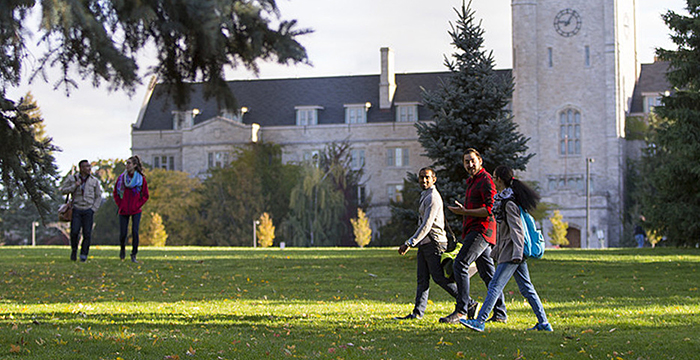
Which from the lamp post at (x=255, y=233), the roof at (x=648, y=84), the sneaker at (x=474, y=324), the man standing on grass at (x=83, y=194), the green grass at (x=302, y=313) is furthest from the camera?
the roof at (x=648, y=84)

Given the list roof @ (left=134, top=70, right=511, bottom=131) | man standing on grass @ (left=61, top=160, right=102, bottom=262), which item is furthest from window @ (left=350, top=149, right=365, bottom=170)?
man standing on grass @ (left=61, top=160, right=102, bottom=262)

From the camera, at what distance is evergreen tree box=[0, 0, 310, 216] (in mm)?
6871

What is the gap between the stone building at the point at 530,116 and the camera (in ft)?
230

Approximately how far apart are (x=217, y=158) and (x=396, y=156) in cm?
1428

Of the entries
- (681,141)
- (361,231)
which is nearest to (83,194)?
(681,141)

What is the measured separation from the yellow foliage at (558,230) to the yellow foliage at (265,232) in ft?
60.8

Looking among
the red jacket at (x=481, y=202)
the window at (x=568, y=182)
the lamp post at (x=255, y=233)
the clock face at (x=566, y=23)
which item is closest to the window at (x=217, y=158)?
the lamp post at (x=255, y=233)

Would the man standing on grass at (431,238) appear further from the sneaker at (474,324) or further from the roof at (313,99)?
the roof at (313,99)

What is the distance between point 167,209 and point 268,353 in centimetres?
5972

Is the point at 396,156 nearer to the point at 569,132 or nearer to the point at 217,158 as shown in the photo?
the point at 217,158

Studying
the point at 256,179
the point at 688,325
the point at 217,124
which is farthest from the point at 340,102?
the point at 688,325

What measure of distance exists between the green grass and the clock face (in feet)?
175

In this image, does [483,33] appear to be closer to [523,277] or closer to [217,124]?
[523,277]

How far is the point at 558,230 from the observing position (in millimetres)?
64375
